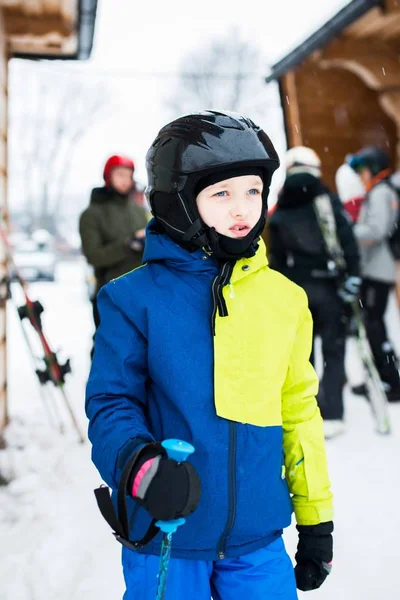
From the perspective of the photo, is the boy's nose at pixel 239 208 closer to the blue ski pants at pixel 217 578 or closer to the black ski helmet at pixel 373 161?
the blue ski pants at pixel 217 578

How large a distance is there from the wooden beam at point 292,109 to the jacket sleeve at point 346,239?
4.94m

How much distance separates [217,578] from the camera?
4.99 ft

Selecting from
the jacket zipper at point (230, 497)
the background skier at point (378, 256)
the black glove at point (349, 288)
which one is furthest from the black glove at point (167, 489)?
the background skier at point (378, 256)

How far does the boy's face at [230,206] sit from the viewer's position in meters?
1.58

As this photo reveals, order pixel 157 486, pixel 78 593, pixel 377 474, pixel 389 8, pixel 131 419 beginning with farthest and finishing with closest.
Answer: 1. pixel 389 8
2. pixel 377 474
3. pixel 78 593
4. pixel 131 419
5. pixel 157 486

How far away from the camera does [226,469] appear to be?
1453mm

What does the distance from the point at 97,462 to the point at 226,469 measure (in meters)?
0.31

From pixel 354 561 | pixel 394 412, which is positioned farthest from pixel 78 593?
pixel 394 412

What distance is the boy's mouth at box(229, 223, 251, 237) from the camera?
158cm

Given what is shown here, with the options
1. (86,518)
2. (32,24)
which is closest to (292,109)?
(32,24)

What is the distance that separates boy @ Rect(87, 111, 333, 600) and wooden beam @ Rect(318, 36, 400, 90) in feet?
22.3

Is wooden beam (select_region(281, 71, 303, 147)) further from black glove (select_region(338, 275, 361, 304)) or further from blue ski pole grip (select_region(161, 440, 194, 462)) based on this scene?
blue ski pole grip (select_region(161, 440, 194, 462))

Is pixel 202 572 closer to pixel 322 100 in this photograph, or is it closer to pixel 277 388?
pixel 277 388

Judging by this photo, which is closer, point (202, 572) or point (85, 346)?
point (202, 572)
